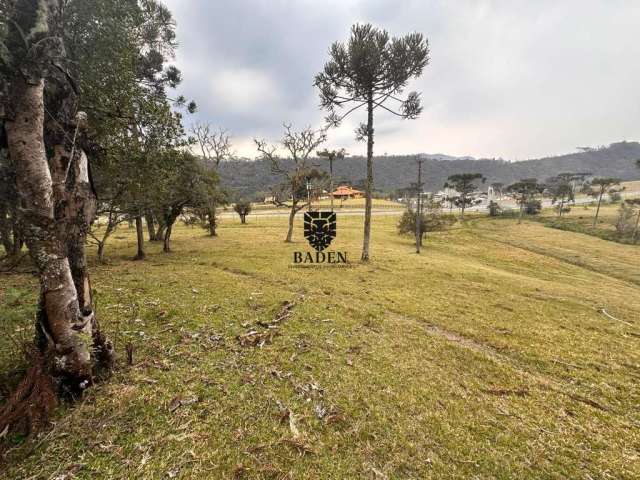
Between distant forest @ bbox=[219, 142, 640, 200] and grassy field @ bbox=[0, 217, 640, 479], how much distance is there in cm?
7912

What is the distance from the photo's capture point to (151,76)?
41.7 feet

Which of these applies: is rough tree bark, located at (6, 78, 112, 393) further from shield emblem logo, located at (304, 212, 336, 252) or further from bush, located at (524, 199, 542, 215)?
bush, located at (524, 199, 542, 215)

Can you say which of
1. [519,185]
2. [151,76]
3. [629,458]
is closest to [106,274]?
[151,76]

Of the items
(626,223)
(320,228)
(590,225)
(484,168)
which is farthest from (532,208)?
(484,168)

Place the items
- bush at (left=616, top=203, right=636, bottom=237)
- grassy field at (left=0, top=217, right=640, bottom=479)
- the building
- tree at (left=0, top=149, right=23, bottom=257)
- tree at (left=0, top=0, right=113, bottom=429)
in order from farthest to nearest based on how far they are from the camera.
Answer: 1. the building
2. bush at (left=616, top=203, right=636, bottom=237)
3. tree at (left=0, top=149, right=23, bottom=257)
4. grassy field at (left=0, top=217, right=640, bottom=479)
5. tree at (left=0, top=0, right=113, bottom=429)

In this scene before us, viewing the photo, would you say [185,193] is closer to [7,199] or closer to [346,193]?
[7,199]

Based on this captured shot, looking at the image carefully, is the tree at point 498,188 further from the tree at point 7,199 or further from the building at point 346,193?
the tree at point 7,199

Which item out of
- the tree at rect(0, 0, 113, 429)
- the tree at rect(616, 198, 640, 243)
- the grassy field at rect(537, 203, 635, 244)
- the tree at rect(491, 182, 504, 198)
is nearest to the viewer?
the tree at rect(0, 0, 113, 429)

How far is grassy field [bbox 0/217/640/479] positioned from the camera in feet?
8.84

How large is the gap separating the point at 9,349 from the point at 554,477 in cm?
707

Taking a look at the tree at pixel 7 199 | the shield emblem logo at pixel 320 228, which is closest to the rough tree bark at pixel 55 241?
the tree at pixel 7 199

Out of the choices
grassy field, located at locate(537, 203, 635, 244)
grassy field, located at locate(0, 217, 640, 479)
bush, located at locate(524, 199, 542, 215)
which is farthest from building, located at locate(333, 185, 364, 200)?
grassy field, located at locate(0, 217, 640, 479)

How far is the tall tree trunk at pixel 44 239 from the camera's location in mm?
2590

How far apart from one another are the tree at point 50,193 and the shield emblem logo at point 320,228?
926 cm
